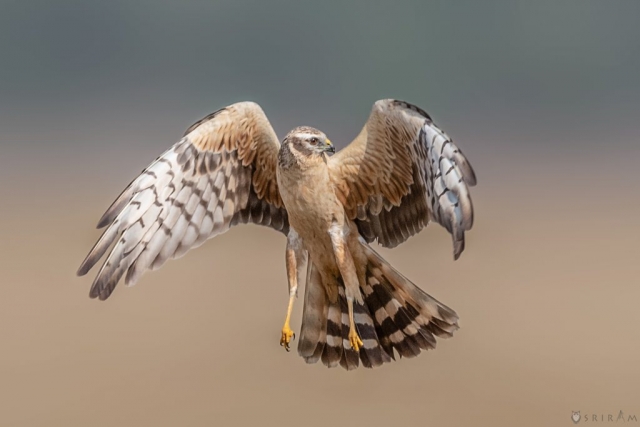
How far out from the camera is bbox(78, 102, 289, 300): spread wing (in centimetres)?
679

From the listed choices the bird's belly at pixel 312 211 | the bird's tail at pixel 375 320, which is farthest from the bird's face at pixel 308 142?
Result: the bird's tail at pixel 375 320

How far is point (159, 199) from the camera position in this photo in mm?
6938

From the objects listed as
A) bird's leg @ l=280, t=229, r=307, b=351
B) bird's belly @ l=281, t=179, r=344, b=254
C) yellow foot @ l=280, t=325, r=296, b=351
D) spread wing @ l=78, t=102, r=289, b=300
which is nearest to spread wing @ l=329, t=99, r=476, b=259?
bird's belly @ l=281, t=179, r=344, b=254

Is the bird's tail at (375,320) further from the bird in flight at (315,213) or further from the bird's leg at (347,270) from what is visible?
the bird's leg at (347,270)

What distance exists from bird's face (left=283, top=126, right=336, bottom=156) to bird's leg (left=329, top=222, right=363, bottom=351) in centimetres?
63

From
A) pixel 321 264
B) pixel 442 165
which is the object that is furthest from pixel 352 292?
pixel 442 165

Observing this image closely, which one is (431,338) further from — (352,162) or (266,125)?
(266,125)

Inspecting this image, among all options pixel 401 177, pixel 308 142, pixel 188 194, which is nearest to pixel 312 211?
pixel 308 142

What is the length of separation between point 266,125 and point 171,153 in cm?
73

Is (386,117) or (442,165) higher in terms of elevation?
(386,117)

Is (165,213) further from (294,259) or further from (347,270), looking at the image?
(347,270)

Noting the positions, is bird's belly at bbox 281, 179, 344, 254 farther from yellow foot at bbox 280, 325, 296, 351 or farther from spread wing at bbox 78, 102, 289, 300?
yellow foot at bbox 280, 325, 296, 351

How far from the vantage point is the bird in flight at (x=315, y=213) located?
22.2 ft

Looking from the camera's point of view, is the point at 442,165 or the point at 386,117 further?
the point at 386,117
